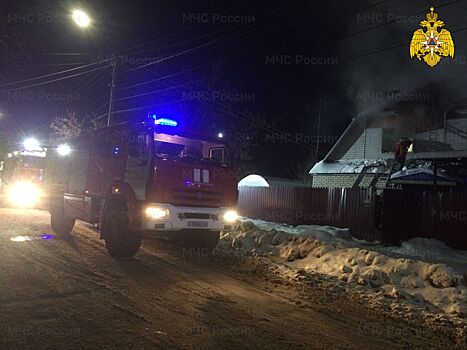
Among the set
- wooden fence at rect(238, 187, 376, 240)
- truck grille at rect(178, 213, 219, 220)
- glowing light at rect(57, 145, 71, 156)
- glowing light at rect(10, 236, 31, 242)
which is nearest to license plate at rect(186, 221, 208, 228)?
truck grille at rect(178, 213, 219, 220)

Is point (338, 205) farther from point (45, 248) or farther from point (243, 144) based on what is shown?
point (243, 144)

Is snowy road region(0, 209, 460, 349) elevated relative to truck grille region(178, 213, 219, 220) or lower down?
lower down

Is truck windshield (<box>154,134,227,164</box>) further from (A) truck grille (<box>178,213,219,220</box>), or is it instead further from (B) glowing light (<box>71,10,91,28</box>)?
(B) glowing light (<box>71,10,91,28</box>)

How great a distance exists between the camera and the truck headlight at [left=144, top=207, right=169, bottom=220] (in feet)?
24.5

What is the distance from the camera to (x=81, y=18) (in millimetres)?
14289

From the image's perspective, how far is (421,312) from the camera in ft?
19.1

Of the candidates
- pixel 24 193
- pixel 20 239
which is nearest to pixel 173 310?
pixel 20 239

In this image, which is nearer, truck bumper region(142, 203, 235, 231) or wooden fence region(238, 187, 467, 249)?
truck bumper region(142, 203, 235, 231)

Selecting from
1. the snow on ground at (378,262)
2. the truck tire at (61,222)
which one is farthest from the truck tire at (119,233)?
the truck tire at (61,222)

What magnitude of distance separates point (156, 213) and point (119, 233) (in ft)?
3.82

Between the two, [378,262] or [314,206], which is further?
[314,206]

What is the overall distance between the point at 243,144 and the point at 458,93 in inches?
898

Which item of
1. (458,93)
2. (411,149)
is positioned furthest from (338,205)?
(458,93)

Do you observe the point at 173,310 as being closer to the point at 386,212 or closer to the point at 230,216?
the point at 230,216
